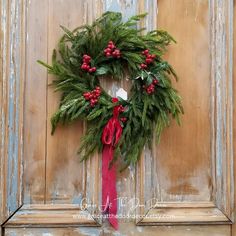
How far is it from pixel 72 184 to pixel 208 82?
579 mm

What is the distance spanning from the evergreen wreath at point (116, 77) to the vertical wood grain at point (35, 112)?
0.06 meters

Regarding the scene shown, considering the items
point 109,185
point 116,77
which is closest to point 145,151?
point 109,185

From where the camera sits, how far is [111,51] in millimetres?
1480

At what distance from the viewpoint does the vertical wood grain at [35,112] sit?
1.55 metres

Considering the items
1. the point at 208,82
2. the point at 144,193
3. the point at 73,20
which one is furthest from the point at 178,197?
the point at 73,20

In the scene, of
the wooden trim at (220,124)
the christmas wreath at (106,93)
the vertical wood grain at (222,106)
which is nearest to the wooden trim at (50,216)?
the christmas wreath at (106,93)

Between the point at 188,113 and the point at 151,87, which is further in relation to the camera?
the point at 188,113

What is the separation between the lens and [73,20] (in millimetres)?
1572

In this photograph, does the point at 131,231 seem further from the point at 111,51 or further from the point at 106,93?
the point at 111,51

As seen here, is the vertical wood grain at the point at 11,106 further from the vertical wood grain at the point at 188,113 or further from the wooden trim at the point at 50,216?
the vertical wood grain at the point at 188,113

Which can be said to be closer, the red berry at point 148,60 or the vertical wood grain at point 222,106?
the red berry at point 148,60

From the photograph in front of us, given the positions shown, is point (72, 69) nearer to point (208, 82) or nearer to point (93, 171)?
point (93, 171)

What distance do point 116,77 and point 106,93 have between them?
0.07m

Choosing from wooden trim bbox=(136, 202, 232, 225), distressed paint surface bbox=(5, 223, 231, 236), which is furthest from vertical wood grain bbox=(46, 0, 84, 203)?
wooden trim bbox=(136, 202, 232, 225)
